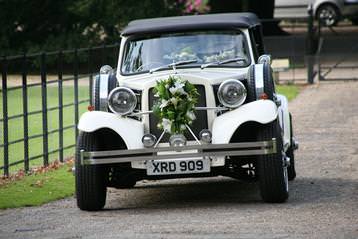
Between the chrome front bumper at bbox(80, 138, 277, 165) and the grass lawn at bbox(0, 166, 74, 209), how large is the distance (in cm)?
145

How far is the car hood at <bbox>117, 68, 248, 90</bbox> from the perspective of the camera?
11852 mm

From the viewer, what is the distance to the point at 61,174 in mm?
15445

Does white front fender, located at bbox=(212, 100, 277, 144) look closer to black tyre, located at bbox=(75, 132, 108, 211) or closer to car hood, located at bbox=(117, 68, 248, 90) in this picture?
car hood, located at bbox=(117, 68, 248, 90)

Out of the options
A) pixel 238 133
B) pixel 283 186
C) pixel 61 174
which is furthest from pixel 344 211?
pixel 61 174

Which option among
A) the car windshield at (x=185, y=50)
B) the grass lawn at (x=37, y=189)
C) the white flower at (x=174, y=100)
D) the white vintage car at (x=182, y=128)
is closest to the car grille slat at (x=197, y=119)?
the white vintage car at (x=182, y=128)

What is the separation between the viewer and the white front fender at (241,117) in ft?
37.6

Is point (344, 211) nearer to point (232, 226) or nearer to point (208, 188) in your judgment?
point (232, 226)

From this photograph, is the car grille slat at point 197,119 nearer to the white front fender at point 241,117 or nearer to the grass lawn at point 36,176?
the white front fender at point 241,117

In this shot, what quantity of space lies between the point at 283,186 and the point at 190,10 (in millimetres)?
30218

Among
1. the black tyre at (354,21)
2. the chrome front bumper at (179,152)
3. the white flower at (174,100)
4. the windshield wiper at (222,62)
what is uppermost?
the windshield wiper at (222,62)

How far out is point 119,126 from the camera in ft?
38.2

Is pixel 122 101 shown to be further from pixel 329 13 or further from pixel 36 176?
pixel 329 13

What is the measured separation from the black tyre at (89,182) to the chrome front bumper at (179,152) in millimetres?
90

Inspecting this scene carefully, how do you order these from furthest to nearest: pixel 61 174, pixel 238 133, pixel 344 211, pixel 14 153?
pixel 14 153, pixel 61 174, pixel 238 133, pixel 344 211
